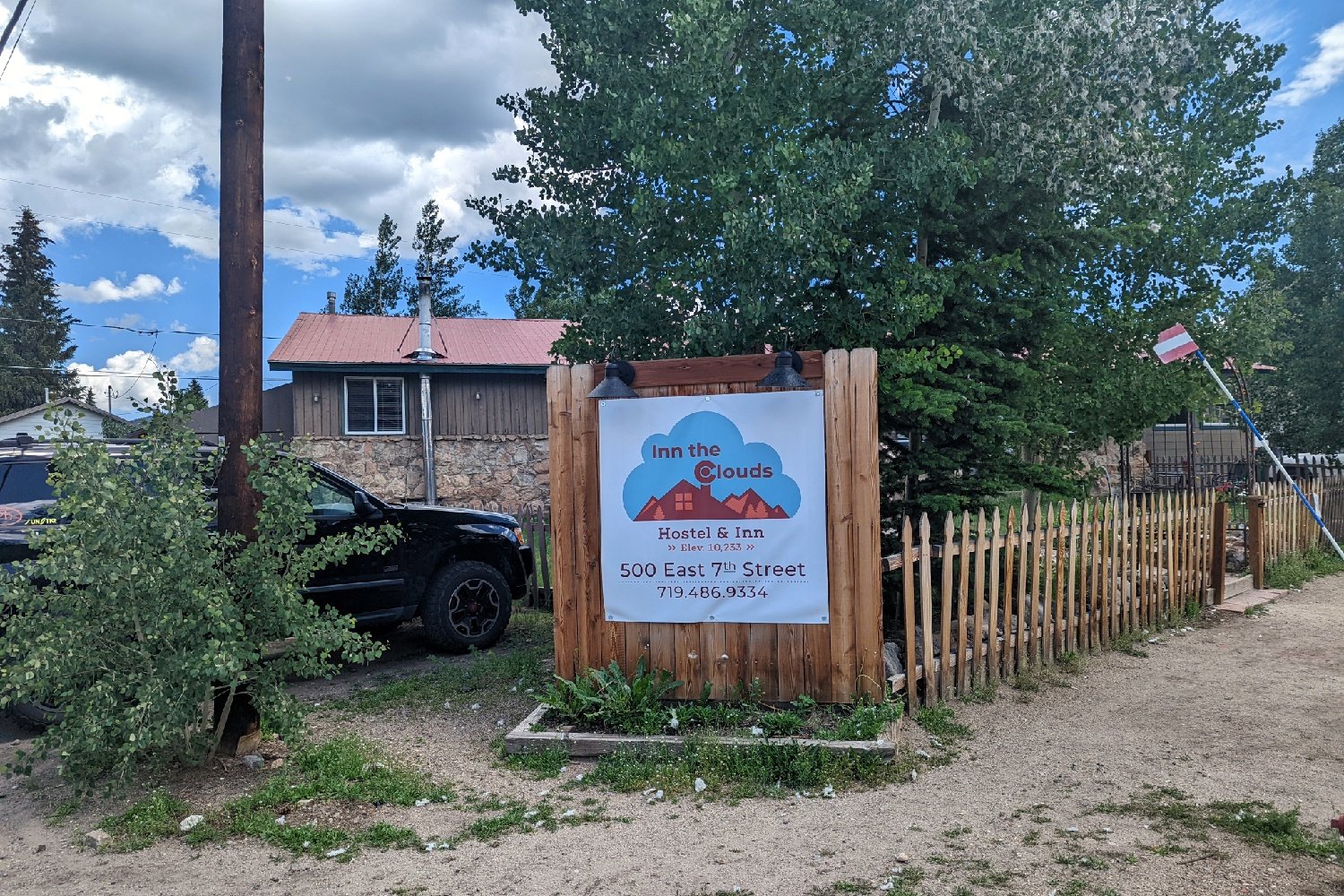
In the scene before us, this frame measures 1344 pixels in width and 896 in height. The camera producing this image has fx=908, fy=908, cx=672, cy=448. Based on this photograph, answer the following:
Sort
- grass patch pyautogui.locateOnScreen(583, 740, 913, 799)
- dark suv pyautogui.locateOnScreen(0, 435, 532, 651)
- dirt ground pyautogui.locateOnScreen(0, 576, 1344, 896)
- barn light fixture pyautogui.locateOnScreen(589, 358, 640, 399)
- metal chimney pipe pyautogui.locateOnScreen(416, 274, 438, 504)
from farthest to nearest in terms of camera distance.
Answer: metal chimney pipe pyautogui.locateOnScreen(416, 274, 438, 504) < dark suv pyautogui.locateOnScreen(0, 435, 532, 651) < barn light fixture pyautogui.locateOnScreen(589, 358, 640, 399) < grass patch pyautogui.locateOnScreen(583, 740, 913, 799) < dirt ground pyautogui.locateOnScreen(0, 576, 1344, 896)

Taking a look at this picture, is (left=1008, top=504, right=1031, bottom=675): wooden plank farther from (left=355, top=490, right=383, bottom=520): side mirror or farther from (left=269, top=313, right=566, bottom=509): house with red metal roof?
(left=269, top=313, right=566, bottom=509): house with red metal roof

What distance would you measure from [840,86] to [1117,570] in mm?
5023

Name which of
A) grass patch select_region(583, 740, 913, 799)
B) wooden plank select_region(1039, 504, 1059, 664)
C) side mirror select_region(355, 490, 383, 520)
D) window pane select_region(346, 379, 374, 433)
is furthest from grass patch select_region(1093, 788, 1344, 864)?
window pane select_region(346, 379, 374, 433)

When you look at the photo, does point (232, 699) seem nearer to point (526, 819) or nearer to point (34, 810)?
point (34, 810)

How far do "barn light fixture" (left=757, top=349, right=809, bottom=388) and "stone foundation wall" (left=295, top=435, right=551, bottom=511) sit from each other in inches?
673

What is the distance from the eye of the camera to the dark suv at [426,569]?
7.79 meters

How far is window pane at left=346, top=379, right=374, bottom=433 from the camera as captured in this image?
22.6m

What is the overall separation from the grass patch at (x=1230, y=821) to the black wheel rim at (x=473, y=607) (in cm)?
572

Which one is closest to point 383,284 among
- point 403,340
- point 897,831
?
point 403,340

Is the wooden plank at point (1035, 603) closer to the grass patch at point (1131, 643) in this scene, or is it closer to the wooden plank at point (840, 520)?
the grass patch at point (1131, 643)

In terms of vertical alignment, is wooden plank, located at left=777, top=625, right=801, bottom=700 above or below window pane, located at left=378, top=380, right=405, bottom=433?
below

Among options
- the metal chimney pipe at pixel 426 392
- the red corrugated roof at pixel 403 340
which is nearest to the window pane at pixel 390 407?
the metal chimney pipe at pixel 426 392

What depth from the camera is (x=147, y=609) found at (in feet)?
16.0

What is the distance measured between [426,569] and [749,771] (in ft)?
14.1
